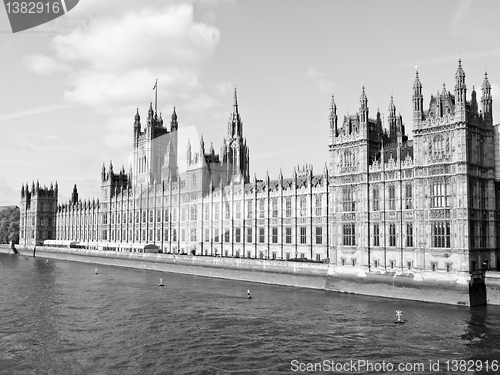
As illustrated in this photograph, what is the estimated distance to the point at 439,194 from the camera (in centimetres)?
6619

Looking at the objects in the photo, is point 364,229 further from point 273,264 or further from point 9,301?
point 9,301

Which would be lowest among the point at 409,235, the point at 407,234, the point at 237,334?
the point at 237,334

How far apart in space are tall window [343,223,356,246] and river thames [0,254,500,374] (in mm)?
8792

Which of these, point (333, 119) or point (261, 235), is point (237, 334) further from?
point (261, 235)

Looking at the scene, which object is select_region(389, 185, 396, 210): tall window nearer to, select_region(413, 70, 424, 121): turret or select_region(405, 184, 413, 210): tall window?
select_region(405, 184, 413, 210): tall window

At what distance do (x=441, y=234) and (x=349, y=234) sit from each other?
15.2 meters

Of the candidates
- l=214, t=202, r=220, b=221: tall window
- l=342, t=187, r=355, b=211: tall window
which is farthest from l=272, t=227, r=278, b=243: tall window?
l=342, t=187, r=355, b=211: tall window

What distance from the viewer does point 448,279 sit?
63.9 m

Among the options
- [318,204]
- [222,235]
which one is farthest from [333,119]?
[222,235]

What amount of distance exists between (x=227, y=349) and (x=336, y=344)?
9.48 meters

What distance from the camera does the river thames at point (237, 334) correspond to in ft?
128

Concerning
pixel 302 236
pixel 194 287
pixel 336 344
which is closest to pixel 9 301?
pixel 194 287

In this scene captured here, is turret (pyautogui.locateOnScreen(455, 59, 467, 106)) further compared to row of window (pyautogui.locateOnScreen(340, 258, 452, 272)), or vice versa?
row of window (pyautogui.locateOnScreen(340, 258, 452, 272))

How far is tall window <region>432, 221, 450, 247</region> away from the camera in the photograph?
65.2 m
